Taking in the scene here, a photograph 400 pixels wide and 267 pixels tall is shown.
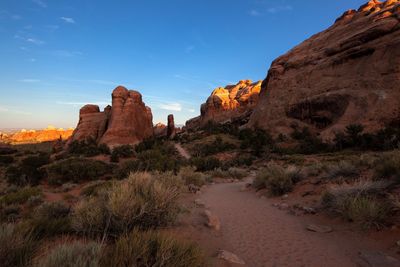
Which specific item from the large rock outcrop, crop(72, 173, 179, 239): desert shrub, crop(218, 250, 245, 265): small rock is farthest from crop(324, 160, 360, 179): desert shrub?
the large rock outcrop

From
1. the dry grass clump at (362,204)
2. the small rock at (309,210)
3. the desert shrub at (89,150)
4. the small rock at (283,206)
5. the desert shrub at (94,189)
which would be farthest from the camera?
the desert shrub at (89,150)

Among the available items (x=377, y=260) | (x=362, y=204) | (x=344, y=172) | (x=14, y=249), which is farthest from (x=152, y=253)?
(x=344, y=172)

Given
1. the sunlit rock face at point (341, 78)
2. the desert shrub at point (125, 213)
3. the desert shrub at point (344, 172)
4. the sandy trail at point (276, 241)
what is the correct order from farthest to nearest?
1. the sunlit rock face at point (341, 78)
2. the desert shrub at point (344, 172)
3. the sandy trail at point (276, 241)
4. the desert shrub at point (125, 213)

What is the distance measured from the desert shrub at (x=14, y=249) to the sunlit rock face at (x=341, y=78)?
30.2 meters

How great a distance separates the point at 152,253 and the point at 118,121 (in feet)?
136

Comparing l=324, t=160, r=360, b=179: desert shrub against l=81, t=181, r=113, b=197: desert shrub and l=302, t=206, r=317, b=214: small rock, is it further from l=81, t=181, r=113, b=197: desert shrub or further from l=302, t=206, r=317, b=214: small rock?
l=81, t=181, r=113, b=197: desert shrub

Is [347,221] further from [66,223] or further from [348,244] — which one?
[66,223]

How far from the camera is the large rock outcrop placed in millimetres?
40147

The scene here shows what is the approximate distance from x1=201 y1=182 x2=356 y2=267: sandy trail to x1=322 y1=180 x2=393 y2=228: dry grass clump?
61 centimetres

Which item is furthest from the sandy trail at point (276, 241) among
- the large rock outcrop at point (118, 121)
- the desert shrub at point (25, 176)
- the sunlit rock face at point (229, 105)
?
the sunlit rock face at point (229, 105)

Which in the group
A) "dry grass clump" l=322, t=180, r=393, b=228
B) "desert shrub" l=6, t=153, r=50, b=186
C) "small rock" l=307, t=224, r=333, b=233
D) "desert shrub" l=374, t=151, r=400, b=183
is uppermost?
"desert shrub" l=374, t=151, r=400, b=183

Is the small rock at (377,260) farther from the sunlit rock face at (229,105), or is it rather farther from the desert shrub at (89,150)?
the sunlit rock face at (229,105)

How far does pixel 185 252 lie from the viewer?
233 centimetres

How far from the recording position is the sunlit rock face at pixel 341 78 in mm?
26844
